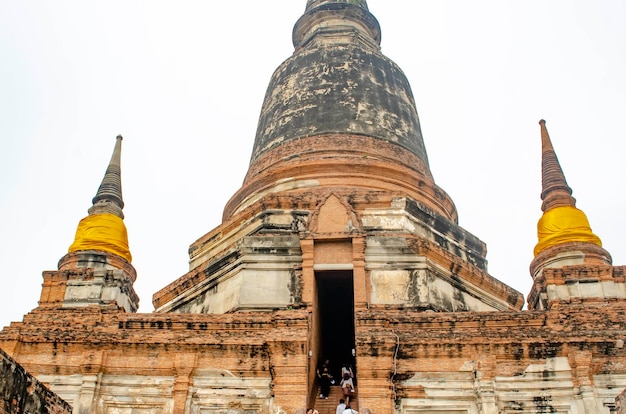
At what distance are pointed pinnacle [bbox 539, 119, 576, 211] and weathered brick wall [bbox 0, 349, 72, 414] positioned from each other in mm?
11685

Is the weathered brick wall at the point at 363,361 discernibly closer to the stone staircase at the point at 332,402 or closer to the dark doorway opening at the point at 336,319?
the stone staircase at the point at 332,402

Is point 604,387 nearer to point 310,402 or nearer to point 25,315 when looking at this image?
point 310,402

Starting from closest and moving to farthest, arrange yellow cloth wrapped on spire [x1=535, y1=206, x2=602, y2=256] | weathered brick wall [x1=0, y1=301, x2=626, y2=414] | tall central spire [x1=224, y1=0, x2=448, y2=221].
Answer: weathered brick wall [x1=0, y1=301, x2=626, y2=414] → yellow cloth wrapped on spire [x1=535, y1=206, x2=602, y2=256] → tall central spire [x1=224, y1=0, x2=448, y2=221]

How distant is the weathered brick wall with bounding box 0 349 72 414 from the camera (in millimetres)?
7695

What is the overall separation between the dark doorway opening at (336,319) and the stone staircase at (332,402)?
176cm

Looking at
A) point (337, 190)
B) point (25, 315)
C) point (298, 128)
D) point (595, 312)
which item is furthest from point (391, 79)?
point (25, 315)

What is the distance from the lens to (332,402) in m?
14.0

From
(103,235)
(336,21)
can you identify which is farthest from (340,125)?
(103,235)

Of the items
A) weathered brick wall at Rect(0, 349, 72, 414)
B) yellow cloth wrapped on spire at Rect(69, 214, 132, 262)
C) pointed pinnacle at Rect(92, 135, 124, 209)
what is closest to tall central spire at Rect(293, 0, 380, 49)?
pointed pinnacle at Rect(92, 135, 124, 209)

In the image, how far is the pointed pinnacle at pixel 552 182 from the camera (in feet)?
55.4

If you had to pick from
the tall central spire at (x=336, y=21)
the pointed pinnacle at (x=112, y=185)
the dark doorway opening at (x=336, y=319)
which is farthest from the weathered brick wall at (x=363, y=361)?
the tall central spire at (x=336, y=21)

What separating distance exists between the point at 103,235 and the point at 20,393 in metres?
8.88

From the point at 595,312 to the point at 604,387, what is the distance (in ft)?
4.82

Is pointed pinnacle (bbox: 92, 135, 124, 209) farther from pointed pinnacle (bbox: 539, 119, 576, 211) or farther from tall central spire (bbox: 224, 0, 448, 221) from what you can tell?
pointed pinnacle (bbox: 539, 119, 576, 211)
